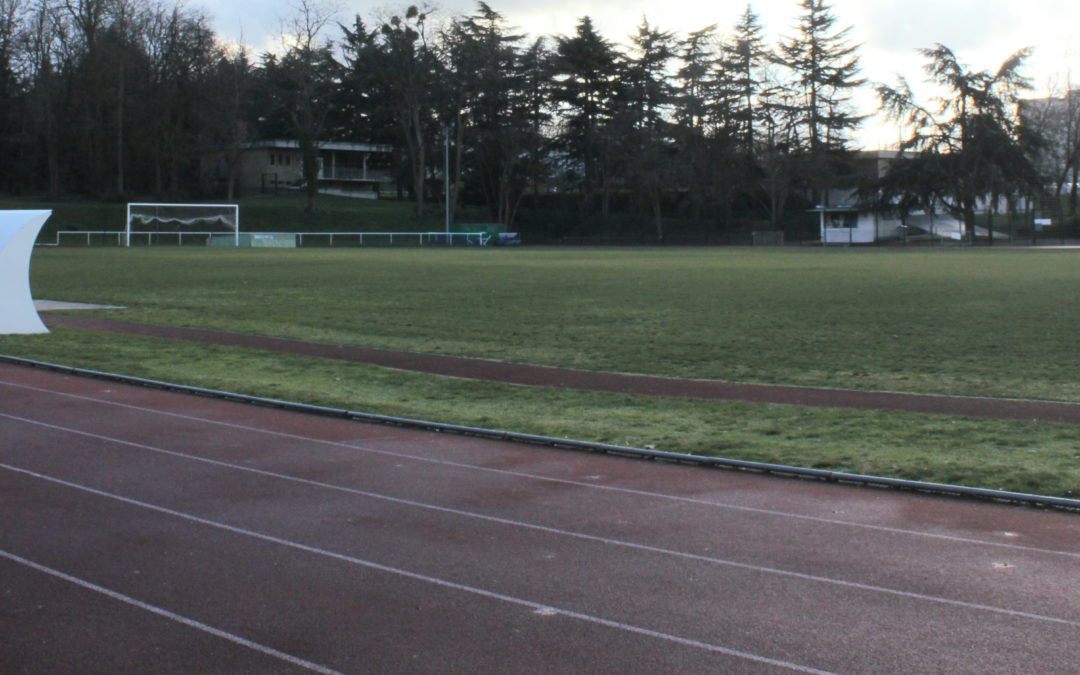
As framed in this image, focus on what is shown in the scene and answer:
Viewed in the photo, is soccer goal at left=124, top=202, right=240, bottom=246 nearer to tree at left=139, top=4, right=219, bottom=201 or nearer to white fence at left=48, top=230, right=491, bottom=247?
white fence at left=48, top=230, right=491, bottom=247

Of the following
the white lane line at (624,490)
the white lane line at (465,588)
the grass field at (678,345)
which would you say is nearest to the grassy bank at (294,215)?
the grass field at (678,345)

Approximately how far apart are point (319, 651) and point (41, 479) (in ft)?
15.1

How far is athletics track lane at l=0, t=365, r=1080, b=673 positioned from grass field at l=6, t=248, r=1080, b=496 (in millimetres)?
1562

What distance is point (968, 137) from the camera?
74.9 metres

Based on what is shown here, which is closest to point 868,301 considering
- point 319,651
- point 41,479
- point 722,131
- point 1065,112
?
point 41,479

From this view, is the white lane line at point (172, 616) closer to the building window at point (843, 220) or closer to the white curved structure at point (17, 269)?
the white curved structure at point (17, 269)

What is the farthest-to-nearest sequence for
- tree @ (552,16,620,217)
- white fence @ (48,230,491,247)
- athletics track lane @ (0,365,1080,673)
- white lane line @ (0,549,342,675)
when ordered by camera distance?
tree @ (552,16,620,217) → white fence @ (48,230,491,247) → athletics track lane @ (0,365,1080,673) → white lane line @ (0,549,342,675)

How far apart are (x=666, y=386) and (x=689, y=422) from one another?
8.22ft

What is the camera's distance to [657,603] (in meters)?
5.84

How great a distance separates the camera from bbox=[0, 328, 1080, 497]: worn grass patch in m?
9.12

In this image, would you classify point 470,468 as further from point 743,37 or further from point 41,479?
point 743,37

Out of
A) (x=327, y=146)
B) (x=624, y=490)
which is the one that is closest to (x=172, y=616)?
(x=624, y=490)

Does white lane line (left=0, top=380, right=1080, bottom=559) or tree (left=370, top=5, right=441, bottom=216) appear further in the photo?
tree (left=370, top=5, right=441, bottom=216)

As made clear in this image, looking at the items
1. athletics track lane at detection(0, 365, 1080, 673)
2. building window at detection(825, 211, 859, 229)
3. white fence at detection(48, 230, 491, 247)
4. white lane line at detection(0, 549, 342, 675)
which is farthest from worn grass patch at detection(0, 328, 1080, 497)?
building window at detection(825, 211, 859, 229)
